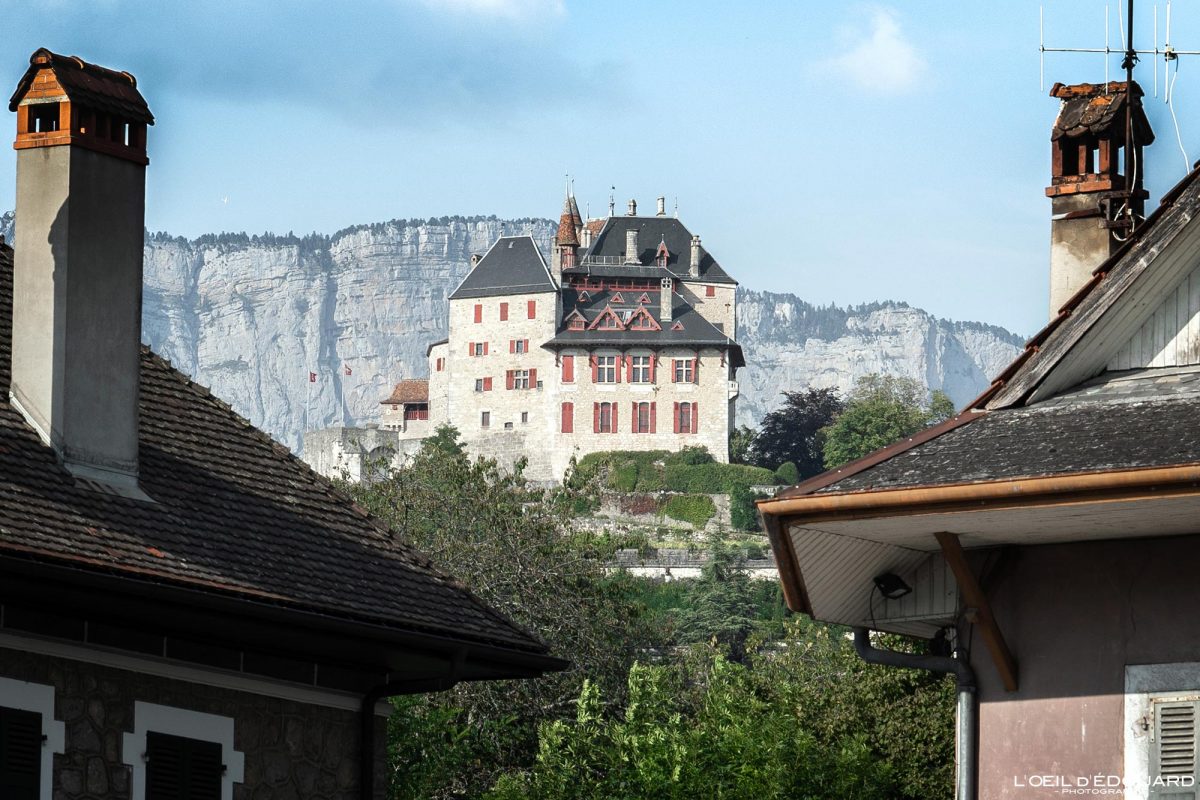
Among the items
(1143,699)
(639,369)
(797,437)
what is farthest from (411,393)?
(1143,699)

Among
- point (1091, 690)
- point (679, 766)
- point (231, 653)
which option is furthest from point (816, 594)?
point (679, 766)

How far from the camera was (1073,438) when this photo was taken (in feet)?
28.4

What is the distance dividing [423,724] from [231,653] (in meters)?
19.6

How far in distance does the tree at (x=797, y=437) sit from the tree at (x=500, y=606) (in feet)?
253

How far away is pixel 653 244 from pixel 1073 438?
413 feet

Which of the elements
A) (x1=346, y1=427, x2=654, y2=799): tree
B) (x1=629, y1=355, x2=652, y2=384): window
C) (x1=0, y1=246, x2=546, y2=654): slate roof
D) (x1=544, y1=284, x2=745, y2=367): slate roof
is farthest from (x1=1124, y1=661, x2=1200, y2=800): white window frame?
(x1=629, y1=355, x2=652, y2=384): window

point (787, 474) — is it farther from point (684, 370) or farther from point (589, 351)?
point (589, 351)

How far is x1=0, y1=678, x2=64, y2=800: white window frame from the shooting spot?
1064cm

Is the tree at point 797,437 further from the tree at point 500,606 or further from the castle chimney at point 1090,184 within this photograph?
the castle chimney at point 1090,184

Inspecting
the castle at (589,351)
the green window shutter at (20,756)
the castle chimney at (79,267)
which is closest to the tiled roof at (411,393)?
the castle at (589,351)

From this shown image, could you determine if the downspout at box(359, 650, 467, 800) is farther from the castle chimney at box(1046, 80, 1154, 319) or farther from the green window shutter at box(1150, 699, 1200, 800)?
the green window shutter at box(1150, 699, 1200, 800)

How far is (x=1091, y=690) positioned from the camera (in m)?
8.97

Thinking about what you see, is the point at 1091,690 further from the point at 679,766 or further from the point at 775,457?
the point at 775,457

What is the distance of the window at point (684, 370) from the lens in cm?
12356
